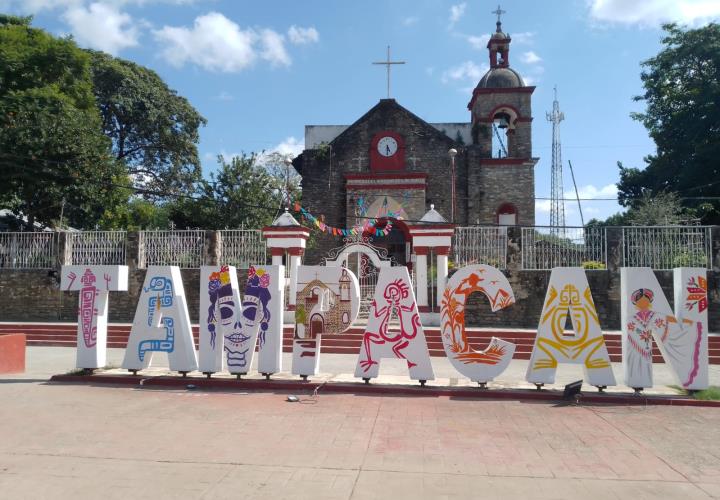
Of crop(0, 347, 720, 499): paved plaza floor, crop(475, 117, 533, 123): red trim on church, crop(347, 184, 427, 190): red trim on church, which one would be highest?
crop(475, 117, 533, 123): red trim on church

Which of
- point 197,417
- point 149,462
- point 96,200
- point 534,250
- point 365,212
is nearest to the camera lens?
point 149,462

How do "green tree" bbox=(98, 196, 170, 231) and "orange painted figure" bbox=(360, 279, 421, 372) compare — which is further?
"green tree" bbox=(98, 196, 170, 231)

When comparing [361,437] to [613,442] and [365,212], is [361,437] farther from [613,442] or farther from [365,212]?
[365,212]

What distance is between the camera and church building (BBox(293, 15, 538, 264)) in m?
22.9

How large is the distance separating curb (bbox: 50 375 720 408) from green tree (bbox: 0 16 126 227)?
10220 millimetres

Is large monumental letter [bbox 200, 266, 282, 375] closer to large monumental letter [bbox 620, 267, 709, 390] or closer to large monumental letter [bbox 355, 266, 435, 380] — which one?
large monumental letter [bbox 355, 266, 435, 380]

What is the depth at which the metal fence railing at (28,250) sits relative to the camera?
1709 centimetres

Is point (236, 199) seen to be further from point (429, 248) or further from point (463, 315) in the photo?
point (463, 315)

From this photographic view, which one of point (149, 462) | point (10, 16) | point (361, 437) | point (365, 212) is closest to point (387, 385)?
point (361, 437)

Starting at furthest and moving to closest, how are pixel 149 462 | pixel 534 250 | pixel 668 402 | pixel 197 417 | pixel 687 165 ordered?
pixel 687 165
pixel 534 250
pixel 668 402
pixel 197 417
pixel 149 462

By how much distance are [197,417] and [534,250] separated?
11181 millimetres

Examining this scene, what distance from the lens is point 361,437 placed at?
623cm

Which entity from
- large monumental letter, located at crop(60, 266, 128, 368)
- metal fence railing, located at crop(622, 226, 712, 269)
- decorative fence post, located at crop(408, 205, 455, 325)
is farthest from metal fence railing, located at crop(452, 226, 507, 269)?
large monumental letter, located at crop(60, 266, 128, 368)

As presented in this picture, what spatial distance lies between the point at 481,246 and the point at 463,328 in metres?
7.37
